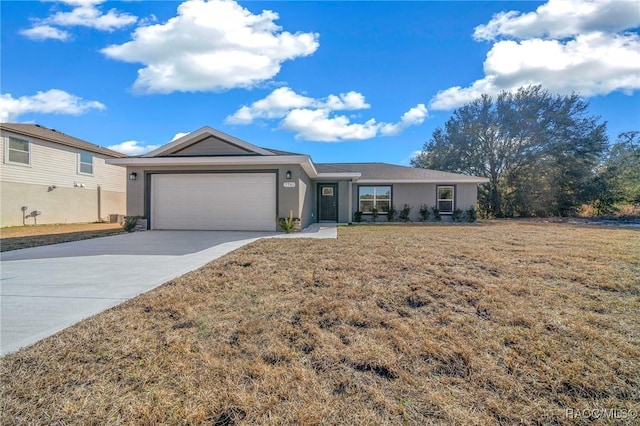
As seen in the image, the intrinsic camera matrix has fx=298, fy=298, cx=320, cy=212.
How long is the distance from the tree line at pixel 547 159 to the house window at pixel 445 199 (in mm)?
6885

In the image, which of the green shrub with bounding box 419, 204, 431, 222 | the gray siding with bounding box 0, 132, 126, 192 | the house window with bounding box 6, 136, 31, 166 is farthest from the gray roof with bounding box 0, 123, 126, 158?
the green shrub with bounding box 419, 204, 431, 222

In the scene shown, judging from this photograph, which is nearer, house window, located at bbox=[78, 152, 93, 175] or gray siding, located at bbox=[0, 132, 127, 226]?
gray siding, located at bbox=[0, 132, 127, 226]

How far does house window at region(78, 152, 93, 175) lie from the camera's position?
17281 mm

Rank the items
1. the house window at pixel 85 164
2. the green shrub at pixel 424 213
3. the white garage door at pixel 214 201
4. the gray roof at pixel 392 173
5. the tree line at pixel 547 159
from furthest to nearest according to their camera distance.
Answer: the tree line at pixel 547 159 → the house window at pixel 85 164 → the green shrub at pixel 424 213 → the gray roof at pixel 392 173 → the white garage door at pixel 214 201

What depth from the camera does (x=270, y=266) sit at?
219 inches

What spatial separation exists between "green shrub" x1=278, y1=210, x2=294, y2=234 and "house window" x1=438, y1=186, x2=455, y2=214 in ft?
33.5

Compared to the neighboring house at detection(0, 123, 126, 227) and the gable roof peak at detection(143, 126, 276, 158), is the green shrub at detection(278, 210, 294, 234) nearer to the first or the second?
the gable roof peak at detection(143, 126, 276, 158)

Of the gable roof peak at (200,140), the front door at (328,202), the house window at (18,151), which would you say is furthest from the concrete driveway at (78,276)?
the house window at (18,151)

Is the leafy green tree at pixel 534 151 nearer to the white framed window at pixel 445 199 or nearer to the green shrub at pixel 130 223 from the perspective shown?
the white framed window at pixel 445 199

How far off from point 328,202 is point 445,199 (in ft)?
22.6

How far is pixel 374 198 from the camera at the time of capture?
17219mm

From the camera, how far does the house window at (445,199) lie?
17.3 metres

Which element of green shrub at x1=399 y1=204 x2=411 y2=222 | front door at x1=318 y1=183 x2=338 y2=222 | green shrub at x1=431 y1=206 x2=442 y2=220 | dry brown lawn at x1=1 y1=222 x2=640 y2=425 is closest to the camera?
dry brown lawn at x1=1 y1=222 x2=640 y2=425

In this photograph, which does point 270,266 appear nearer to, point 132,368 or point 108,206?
point 132,368
